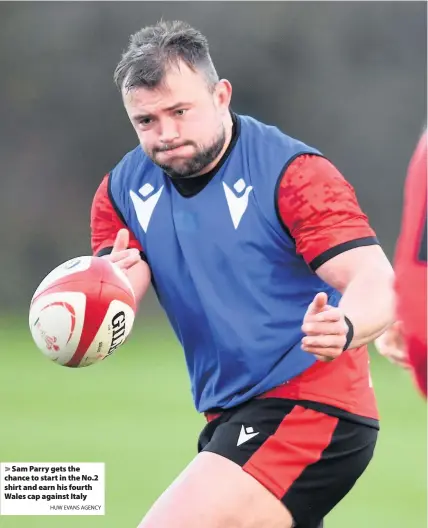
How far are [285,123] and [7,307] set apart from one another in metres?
4.87

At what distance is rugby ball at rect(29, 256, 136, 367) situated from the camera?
353 centimetres

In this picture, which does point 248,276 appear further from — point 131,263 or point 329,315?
point 329,315

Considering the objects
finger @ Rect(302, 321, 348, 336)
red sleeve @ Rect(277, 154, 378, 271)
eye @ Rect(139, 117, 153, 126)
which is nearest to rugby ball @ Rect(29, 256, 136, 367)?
eye @ Rect(139, 117, 153, 126)

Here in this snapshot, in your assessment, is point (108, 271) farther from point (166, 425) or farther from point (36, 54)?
point (36, 54)

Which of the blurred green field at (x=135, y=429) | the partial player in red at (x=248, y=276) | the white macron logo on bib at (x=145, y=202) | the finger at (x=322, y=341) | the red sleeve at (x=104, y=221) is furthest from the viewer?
the blurred green field at (x=135, y=429)

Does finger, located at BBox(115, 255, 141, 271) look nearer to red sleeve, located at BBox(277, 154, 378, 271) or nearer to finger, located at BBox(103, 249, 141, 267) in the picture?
finger, located at BBox(103, 249, 141, 267)

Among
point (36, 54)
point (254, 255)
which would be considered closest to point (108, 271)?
point (254, 255)

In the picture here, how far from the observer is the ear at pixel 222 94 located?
377 cm

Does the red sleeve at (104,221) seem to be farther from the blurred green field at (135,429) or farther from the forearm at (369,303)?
the blurred green field at (135,429)

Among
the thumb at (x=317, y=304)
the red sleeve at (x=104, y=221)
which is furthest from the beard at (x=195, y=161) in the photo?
the thumb at (x=317, y=304)

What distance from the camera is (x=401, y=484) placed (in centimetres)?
726

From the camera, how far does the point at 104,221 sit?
162 inches

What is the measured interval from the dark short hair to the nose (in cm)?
14

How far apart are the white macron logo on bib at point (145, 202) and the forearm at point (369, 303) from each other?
87 cm
